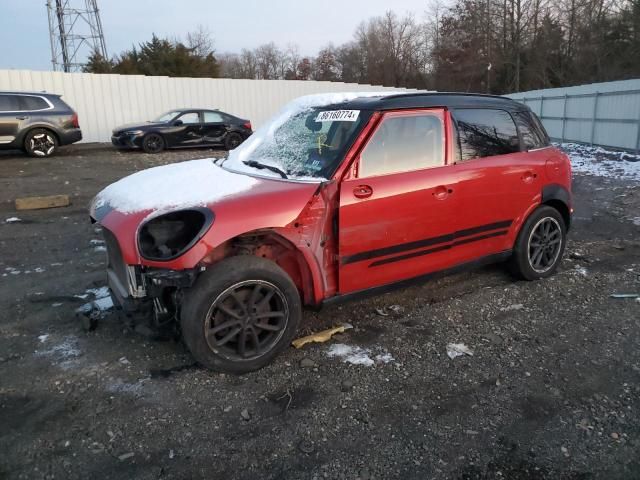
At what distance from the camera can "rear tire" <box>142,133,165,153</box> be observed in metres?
14.9

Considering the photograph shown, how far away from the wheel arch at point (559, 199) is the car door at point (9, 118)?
12702mm

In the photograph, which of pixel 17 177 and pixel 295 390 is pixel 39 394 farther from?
pixel 17 177

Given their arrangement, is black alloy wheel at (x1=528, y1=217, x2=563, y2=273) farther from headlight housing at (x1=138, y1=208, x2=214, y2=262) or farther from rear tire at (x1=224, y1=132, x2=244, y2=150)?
rear tire at (x1=224, y1=132, x2=244, y2=150)

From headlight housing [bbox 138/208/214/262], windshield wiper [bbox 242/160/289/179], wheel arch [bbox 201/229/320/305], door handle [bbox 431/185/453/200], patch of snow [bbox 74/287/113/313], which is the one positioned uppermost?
windshield wiper [bbox 242/160/289/179]

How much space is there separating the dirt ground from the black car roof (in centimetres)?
168

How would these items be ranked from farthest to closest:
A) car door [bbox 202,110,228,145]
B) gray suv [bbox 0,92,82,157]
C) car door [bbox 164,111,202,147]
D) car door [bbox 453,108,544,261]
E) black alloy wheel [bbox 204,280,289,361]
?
1. car door [bbox 202,110,228,145]
2. car door [bbox 164,111,202,147]
3. gray suv [bbox 0,92,82,157]
4. car door [bbox 453,108,544,261]
5. black alloy wheel [bbox 204,280,289,361]

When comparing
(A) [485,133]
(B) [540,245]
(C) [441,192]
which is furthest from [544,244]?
(C) [441,192]

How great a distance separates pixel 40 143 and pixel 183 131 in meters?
4.13

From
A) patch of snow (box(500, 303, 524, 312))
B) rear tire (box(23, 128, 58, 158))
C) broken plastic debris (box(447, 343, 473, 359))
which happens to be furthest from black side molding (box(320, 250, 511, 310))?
rear tire (box(23, 128, 58, 158))

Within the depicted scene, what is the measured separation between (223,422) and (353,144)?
6.65ft

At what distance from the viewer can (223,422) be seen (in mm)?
2723

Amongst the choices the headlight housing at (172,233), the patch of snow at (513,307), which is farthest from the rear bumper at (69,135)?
the patch of snow at (513,307)

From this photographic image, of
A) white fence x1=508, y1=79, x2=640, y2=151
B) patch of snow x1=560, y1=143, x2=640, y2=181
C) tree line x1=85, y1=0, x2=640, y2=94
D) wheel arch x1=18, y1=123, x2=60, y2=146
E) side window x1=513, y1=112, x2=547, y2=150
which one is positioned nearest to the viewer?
side window x1=513, y1=112, x2=547, y2=150

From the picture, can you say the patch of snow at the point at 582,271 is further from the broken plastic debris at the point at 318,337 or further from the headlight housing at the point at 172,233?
the headlight housing at the point at 172,233
